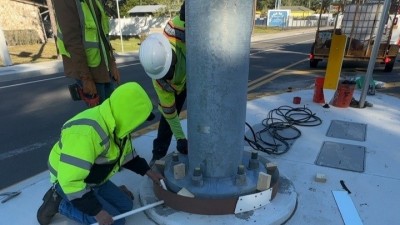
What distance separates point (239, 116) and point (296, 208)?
85cm

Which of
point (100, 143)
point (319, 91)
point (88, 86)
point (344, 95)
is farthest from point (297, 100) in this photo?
point (100, 143)

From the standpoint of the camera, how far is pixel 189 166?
2.44m

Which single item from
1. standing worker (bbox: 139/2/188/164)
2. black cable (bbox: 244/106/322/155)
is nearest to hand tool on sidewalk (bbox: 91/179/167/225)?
standing worker (bbox: 139/2/188/164)

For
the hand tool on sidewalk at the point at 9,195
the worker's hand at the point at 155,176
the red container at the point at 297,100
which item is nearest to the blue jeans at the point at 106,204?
the worker's hand at the point at 155,176

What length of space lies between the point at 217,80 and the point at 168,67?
18.7 inches

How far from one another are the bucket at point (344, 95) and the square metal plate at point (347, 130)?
640mm

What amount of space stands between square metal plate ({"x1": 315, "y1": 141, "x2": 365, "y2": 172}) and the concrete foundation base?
829mm

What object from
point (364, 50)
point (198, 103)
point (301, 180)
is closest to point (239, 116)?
point (198, 103)

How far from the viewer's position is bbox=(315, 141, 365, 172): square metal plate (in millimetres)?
2924

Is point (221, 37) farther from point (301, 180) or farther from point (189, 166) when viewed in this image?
point (301, 180)

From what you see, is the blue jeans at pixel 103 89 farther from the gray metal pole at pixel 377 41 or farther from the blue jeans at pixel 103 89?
the gray metal pole at pixel 377 41

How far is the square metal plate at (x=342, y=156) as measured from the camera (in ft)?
9.59

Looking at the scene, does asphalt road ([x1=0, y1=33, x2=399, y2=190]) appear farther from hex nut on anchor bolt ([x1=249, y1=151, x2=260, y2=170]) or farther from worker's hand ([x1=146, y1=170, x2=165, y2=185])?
hex nut on anchor bolt ([x1=249, y1=151, x2=260, y2=170])

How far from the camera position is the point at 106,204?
2170mm
